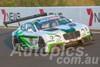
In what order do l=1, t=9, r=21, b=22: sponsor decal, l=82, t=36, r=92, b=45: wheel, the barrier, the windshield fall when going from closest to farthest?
l=82, t=36, r=92, b=45: wheel
the windshield
the barrier
l=1, t=9, r=21, b=22: sponsor decal

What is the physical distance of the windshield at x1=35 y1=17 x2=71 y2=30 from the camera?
445 inches

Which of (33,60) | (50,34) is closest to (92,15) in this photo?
(50,34)

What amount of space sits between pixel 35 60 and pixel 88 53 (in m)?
1.85

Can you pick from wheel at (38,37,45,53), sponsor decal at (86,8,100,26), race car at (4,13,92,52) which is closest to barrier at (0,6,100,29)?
sponsor decal at (86,8,100,26)

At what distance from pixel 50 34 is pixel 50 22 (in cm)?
129

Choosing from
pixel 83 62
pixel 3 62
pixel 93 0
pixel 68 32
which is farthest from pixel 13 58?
pixel 93 0

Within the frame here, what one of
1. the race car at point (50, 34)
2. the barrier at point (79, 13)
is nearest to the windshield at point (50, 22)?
the race car at point (50, 34)

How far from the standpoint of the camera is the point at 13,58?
10.6 m

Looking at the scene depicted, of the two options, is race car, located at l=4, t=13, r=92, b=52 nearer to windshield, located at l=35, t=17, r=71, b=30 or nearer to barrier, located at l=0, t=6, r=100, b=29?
windshield, located at l=35, t=17, r=71, b=30

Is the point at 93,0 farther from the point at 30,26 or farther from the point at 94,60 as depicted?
the point at 94,60

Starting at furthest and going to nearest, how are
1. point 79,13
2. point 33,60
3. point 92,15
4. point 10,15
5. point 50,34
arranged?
point 10,15, point 79,13, point 92,15, point 50,34, point 33,60

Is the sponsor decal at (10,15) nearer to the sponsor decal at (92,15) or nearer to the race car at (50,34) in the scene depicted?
the sponsor decal at (92,15)

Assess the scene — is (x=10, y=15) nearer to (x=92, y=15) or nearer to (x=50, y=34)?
(x=92, y=15)

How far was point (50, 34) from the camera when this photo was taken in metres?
10.3
